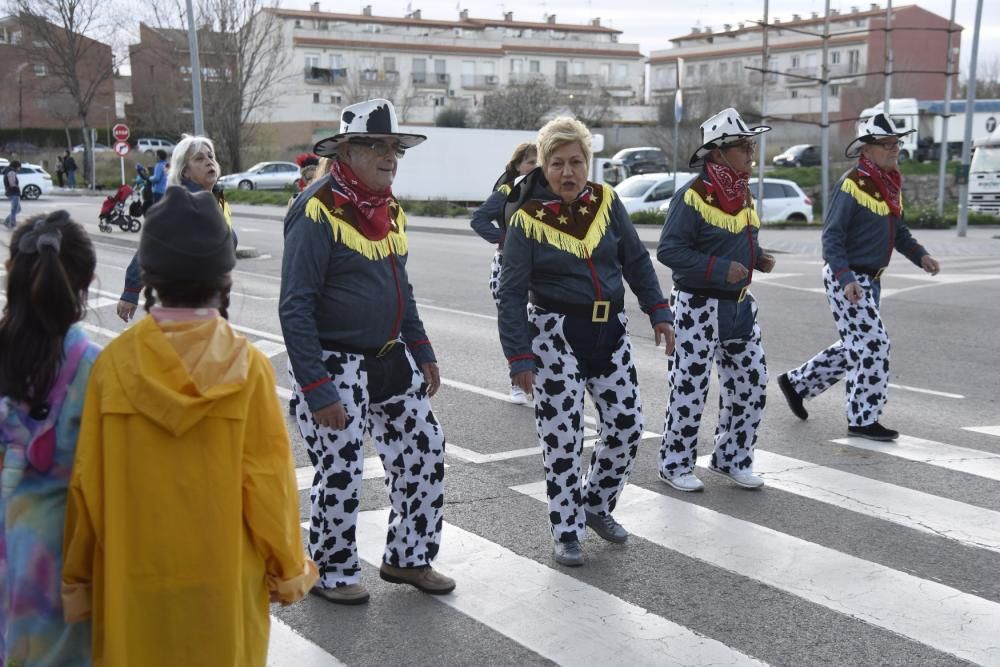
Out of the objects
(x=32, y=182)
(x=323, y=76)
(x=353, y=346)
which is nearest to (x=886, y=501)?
(x=353, y=346)

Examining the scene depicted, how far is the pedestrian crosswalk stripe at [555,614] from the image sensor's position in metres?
4.11

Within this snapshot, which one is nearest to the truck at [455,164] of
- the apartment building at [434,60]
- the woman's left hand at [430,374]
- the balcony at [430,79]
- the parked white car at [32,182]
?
the parked white car at [32,182]

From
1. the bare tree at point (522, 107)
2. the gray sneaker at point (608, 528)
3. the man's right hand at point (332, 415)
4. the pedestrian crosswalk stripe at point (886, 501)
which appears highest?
the bare tree at point (522, 107)

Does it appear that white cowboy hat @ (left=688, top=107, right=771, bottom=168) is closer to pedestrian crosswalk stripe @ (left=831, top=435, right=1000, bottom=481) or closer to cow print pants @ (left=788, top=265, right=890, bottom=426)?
cow print pants @ (left=788, top=265, right=890, bottom=426)

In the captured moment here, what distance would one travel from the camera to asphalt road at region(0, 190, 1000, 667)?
13.8 feet

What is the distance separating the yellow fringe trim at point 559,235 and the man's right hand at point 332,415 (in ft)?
4.21

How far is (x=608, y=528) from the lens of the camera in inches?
209

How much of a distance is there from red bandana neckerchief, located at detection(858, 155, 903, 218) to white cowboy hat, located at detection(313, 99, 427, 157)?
3.95 metres

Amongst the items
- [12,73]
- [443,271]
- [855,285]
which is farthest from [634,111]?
[855,285]

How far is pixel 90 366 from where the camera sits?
9.52 feet

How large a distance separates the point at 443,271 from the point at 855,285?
1167 cm

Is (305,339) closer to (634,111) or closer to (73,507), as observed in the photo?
(73,507)

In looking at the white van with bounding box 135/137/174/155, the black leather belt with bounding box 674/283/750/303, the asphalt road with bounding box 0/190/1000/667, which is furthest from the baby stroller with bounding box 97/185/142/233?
the white van with bounding box 135/137/174/155

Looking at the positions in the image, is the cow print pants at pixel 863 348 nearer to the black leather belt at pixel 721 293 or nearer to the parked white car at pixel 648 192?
the black leather belt at pixel 721 293
